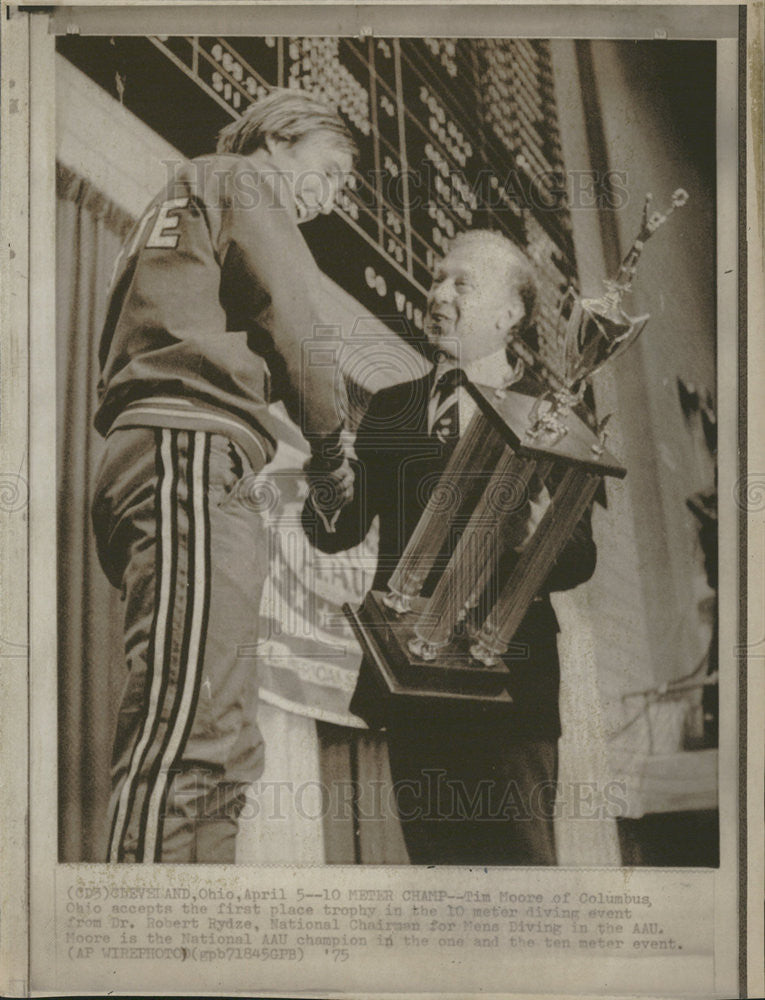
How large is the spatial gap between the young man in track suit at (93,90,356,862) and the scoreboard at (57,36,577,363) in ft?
0.19

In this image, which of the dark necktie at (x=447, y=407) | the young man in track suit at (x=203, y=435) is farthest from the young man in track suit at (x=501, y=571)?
the young man in track suit at (x=203, y=435)

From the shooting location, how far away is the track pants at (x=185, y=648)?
2.15 m

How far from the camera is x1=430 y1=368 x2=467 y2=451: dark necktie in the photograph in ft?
7.16

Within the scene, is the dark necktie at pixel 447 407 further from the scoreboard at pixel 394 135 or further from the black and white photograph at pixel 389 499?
the scoreboard at pixel 394 135

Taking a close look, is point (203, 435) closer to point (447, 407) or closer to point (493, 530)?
point (447, 407)

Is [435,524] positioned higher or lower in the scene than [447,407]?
lower

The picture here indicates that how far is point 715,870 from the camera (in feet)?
7.10

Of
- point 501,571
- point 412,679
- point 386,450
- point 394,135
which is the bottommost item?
point 412,679

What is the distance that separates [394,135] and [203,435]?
82cm

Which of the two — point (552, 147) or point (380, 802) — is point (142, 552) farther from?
point (552, 147)

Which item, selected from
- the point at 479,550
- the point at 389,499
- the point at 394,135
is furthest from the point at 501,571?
the point at 394,135

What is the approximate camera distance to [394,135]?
7.23 feet

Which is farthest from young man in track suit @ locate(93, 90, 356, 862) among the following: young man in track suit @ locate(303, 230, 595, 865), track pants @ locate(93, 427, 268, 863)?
young man in track suit @ locate(303, 230, 595, 865)

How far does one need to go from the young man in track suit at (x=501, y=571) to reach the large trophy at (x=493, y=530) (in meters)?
0.03
